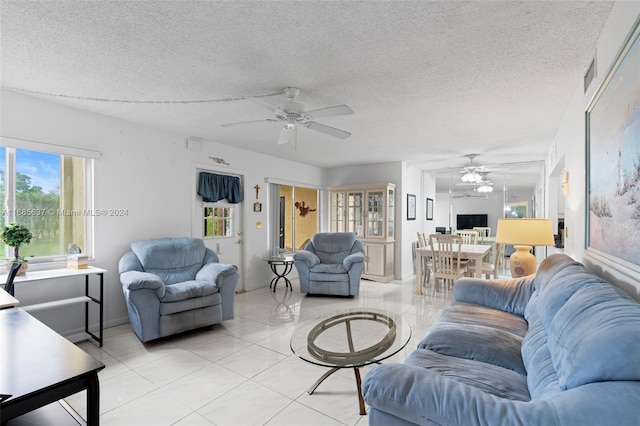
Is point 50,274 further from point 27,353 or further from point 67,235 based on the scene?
point 27,353

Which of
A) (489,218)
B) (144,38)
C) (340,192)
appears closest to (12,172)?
(144,38)

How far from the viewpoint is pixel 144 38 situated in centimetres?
197

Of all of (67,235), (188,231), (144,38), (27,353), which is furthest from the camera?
(188,231)

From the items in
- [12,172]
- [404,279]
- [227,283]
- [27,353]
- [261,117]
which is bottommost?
[404,279]

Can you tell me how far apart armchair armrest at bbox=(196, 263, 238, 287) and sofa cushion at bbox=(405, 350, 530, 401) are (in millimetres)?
2307

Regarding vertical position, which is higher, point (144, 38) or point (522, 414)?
point (144, 38)

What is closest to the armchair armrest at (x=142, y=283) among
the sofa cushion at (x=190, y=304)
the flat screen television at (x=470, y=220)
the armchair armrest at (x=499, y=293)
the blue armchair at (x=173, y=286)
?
the blue armchair at (x=173, y=286)

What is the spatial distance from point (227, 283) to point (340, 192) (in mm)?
3650

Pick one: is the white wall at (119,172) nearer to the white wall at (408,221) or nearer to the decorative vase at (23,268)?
the decorative vase at (23,268)

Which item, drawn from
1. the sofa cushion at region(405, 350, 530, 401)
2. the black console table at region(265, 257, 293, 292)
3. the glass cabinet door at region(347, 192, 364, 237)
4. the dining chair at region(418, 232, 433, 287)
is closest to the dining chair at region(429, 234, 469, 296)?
the dining chair at region(418, 232, 433, 287)

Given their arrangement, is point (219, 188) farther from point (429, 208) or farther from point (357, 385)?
point (429, 208)

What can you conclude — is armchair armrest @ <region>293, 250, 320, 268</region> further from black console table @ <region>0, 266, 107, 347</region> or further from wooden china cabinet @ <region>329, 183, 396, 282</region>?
black console table @ <region>0, 266, 107, 347</region>

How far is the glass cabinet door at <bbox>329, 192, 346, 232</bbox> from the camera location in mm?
6641

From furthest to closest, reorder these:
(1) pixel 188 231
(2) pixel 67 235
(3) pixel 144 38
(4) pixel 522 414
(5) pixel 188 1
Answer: (1) pixel 188 231 → (2) pixel 67 235 → (3) pixel 144 38 → (5) pixel 188 1 → (4) pixel 522 414
